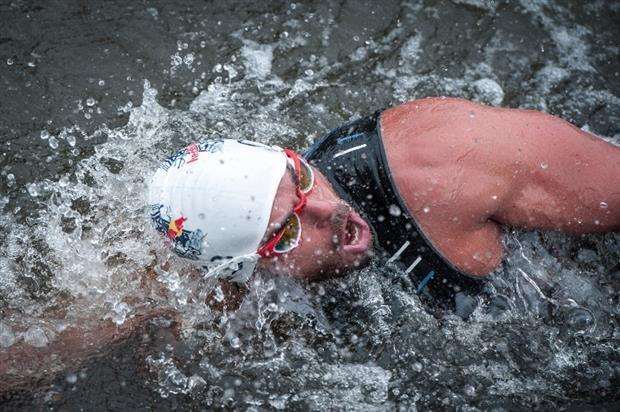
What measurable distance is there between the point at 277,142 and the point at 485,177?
84.2 inches

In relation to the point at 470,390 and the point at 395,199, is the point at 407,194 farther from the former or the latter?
the point at 470,390

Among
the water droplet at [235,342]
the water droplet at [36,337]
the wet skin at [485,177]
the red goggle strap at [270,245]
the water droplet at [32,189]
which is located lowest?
the water droplet at [32,189]

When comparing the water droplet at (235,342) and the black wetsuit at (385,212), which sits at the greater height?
the black wetsuit at (385,212)

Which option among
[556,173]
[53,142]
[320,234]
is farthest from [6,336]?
[556,173]

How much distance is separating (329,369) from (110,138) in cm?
260

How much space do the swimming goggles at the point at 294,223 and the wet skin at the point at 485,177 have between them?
0.05 metres

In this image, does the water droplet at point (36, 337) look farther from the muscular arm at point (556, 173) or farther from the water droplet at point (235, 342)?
the muscular arm at point (556, 173)

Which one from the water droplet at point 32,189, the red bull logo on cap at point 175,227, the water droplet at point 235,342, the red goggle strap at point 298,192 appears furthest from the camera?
the water droplet at point 32,189

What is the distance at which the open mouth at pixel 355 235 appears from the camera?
3.40 meters

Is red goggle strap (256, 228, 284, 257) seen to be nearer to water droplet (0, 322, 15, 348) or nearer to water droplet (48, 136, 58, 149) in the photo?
water droplet (0, 322, 15, 348)

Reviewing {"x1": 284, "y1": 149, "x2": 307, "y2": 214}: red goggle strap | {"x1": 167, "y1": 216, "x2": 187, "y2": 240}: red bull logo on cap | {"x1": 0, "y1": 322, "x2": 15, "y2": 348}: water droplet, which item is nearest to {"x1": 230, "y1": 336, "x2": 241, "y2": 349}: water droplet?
{"x1": 167, "y1": 216, "x2": 187, "y2": 240}: red bull logo on cap

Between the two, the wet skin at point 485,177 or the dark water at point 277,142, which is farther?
the dark water at point 277,142

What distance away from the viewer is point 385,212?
333 cm

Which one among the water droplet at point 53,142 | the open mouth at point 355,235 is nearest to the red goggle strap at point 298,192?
the open mouth at point 355,235
